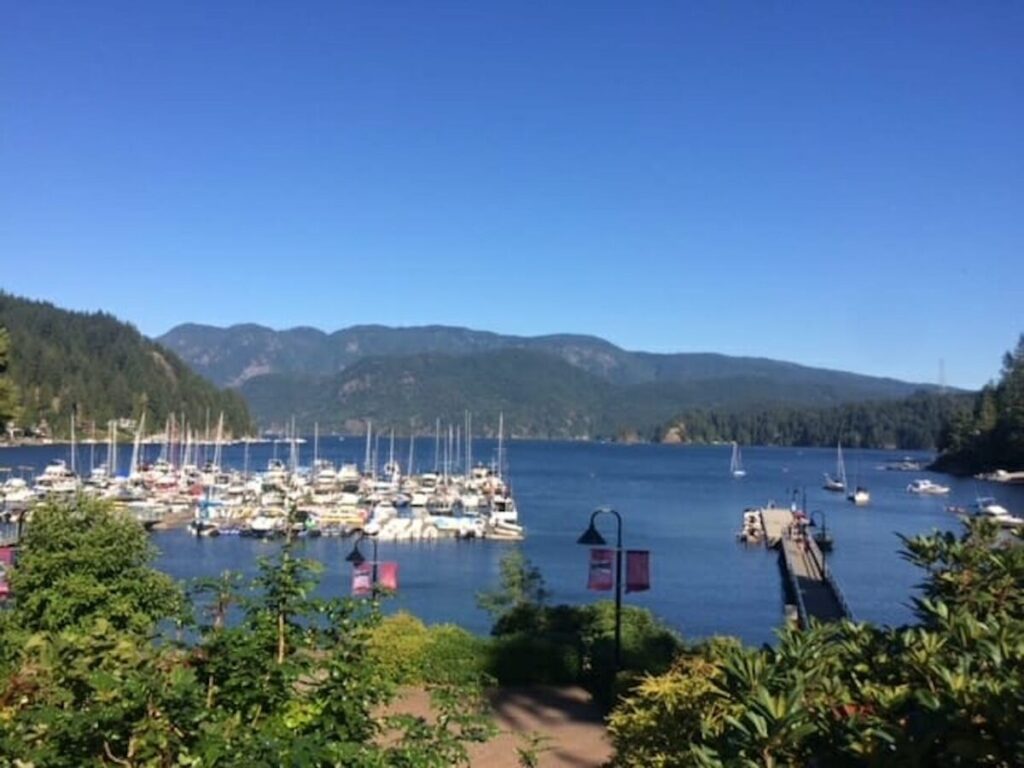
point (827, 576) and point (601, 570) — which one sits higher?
point (601, 570)

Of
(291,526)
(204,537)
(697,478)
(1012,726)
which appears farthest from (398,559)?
(697,478)

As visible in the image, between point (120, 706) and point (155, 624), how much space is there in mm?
7453

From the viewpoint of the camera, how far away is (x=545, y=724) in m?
13.1

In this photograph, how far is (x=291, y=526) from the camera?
21.0 feet

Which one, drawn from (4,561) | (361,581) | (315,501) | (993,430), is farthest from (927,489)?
(4,561)

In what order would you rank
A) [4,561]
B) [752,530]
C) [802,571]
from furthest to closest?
[752,530], [802,571], [4,561]

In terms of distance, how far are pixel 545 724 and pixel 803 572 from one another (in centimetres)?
3330

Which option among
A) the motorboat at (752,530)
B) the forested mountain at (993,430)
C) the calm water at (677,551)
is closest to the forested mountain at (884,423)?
the forested mountain at (993,430)

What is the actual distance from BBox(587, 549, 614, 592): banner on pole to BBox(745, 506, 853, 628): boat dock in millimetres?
7913

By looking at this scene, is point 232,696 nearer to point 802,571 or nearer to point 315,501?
point 802,571

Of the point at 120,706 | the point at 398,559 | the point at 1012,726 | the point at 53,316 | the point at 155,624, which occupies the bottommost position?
the point at 398,559

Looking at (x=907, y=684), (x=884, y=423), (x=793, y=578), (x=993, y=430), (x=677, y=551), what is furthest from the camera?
(x=884, y=423)

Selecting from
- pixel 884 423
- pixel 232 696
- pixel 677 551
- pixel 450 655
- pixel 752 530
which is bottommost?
pixel 677 551

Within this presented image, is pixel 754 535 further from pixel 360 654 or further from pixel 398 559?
pixel 360 654
